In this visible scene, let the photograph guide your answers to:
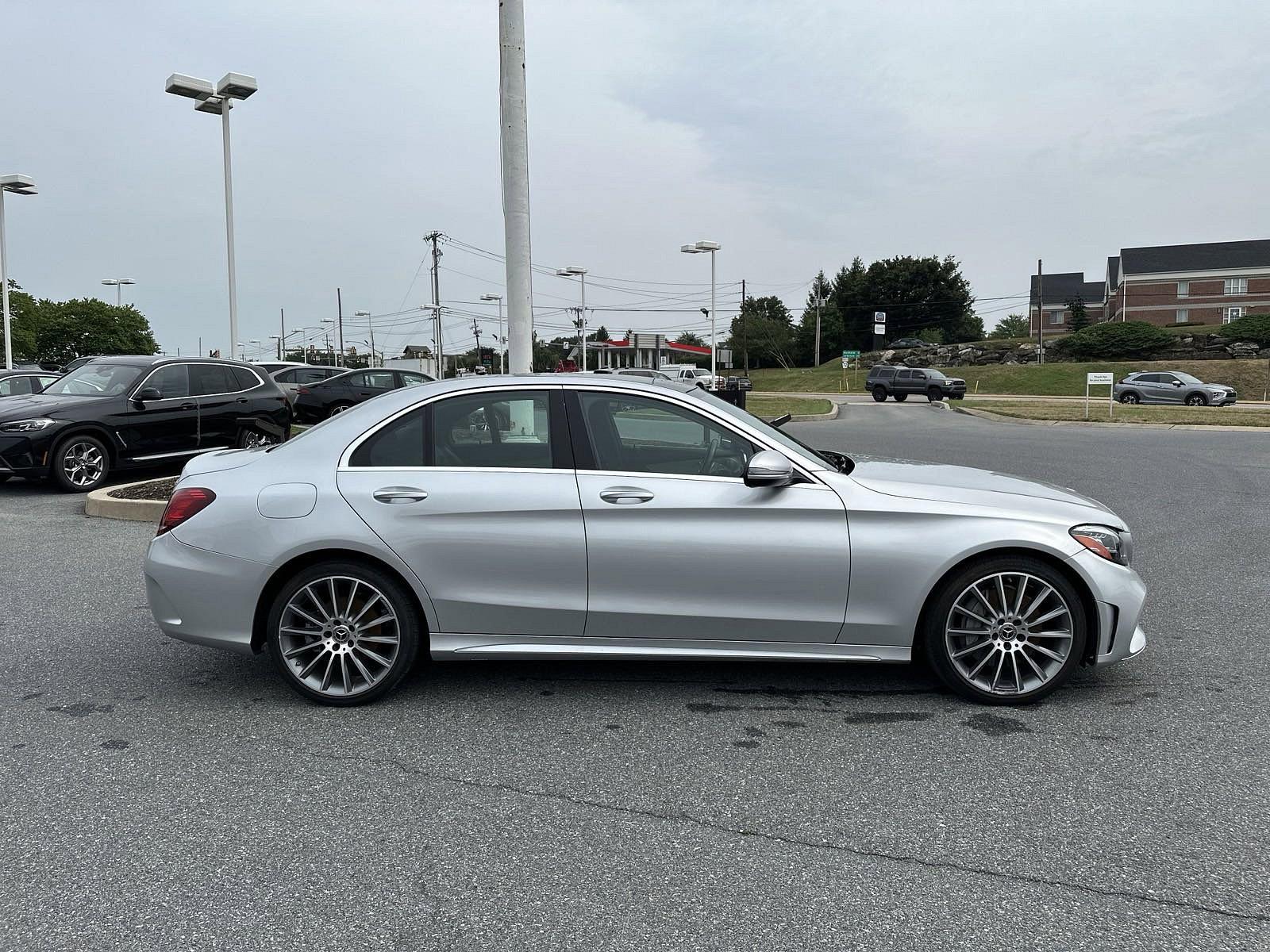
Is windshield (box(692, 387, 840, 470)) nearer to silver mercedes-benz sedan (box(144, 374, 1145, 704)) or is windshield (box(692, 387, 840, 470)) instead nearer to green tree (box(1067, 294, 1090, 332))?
silver mercedes-benz sedan (box(144, 374, 1145, 704))

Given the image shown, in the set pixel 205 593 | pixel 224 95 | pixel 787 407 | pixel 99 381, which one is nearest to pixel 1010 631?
pixel 205 593

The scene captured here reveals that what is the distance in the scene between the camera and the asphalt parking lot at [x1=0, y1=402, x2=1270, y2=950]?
2768mm

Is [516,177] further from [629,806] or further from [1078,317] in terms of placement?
[1078,317]

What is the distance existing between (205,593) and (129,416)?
8.52 meters

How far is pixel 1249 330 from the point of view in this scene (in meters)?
58.3

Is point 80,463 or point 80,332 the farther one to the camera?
Answer: point 80,332

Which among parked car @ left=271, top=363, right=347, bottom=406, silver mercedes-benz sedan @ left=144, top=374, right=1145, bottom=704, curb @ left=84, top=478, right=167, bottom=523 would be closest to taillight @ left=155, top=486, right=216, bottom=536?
silver mercedes-benz sedan @ left=144, top=374, right=1145, bottom=704

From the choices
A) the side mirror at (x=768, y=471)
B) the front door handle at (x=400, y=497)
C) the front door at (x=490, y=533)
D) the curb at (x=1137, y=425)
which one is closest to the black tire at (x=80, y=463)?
the front door at (x=490, y=533)

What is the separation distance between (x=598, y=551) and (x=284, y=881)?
6.21 feet

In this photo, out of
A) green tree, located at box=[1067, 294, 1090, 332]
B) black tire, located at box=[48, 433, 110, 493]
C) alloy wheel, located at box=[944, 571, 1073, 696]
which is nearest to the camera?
alloy wheel, located at box=[944, 571, 1073, 696]

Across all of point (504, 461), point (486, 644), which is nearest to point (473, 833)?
point (486, 644)

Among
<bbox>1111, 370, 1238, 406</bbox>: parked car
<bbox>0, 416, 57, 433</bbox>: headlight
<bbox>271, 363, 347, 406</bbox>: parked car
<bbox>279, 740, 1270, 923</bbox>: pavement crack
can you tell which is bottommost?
<bbox>279, 740, 1270, 923</bbox>: pavement crack

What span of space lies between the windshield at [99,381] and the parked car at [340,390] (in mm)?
10384

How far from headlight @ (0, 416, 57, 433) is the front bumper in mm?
8034
